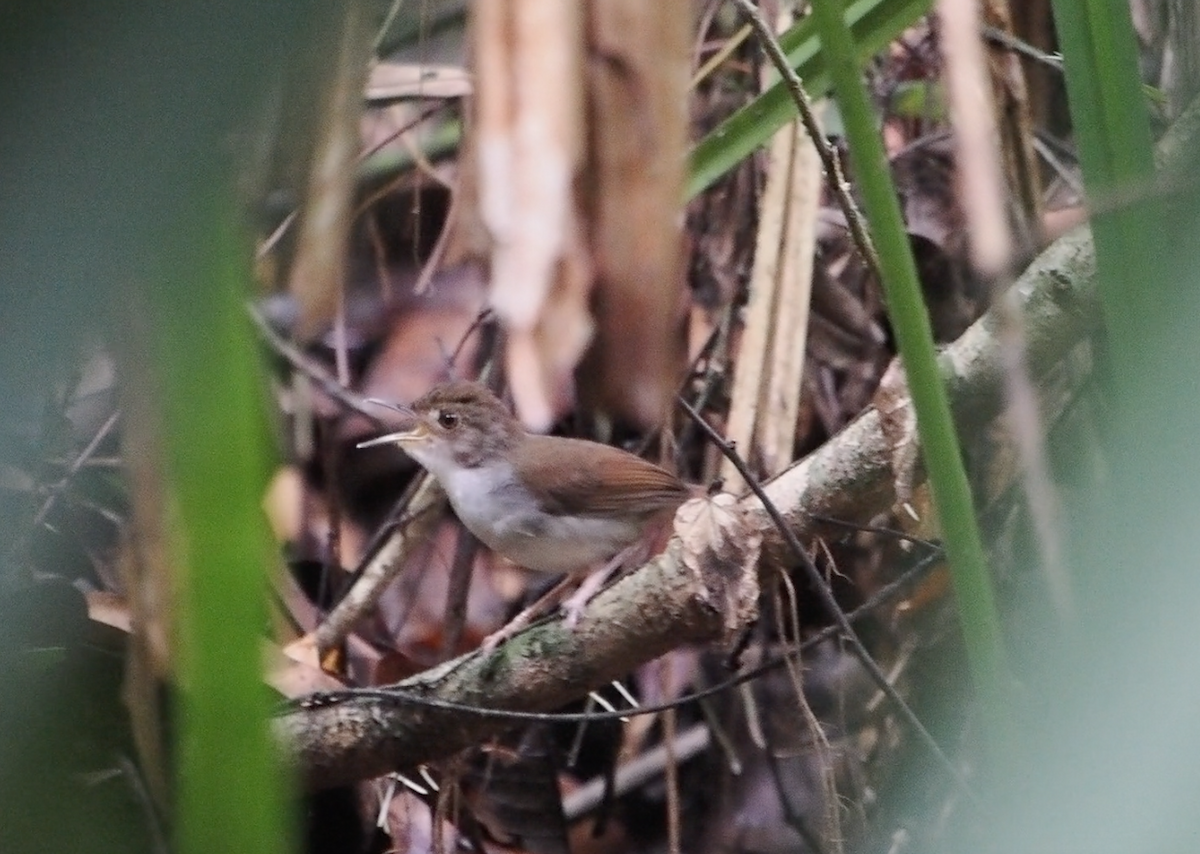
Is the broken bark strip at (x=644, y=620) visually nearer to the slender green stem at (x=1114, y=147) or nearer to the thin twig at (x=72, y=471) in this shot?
the thin twig at (x=72, y=471)

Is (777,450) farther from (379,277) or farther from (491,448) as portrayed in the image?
(379,277)

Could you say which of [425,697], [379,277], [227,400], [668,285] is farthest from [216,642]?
[379,277]

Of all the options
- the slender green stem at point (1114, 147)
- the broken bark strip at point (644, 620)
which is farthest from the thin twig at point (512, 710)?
the slender green stem at point (1114, 147)

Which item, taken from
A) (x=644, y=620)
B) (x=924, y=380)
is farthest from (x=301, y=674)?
(x=924, y=380)

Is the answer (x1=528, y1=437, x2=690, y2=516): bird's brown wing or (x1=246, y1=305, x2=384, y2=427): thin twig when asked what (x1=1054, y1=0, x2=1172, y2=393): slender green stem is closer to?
(x1=528, y1=437, x2=690, y2=516): bird's brown wing

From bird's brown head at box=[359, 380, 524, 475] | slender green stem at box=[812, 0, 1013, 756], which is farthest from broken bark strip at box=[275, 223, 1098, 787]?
slender green stem at box=[812, 0, 1013, 756]

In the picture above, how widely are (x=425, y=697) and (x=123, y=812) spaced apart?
1828 millimetres

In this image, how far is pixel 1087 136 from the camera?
4.40 ft

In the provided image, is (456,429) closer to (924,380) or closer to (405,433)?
(405,433)

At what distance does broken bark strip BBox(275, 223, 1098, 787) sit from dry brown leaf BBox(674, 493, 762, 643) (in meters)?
0.02

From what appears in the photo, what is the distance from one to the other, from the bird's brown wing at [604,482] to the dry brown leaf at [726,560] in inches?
33.3

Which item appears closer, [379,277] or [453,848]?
[453,848]

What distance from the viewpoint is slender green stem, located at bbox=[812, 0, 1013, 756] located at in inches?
42.3

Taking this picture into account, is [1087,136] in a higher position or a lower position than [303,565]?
higher
